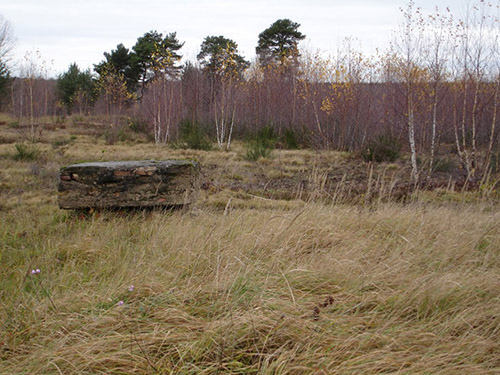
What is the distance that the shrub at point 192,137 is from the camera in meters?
11.3

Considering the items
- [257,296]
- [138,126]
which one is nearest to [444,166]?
[257,296]

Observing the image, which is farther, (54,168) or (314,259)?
(54,168)

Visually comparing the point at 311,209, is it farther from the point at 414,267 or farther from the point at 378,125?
the point at 378,125

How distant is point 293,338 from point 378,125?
11.2m

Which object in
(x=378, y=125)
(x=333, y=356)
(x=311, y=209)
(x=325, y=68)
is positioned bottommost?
(x=333, y=356)

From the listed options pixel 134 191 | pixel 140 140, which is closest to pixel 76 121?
→ pixel 140 140

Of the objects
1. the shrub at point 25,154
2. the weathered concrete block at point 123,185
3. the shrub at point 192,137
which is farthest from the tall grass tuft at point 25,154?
the weathered concrete block at point 123,185

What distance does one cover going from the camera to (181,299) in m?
2.29

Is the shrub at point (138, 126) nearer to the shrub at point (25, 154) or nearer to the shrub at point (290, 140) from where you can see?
the shrub at point (290, 140)

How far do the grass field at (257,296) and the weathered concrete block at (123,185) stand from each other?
270 mm

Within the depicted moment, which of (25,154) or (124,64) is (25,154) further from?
(124,64)

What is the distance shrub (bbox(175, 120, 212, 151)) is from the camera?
11.3 metres

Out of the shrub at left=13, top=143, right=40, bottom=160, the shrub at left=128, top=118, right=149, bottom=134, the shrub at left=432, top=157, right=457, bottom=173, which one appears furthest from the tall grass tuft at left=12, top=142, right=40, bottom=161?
the shrub at left=432, top=157, right=457, bottom=173

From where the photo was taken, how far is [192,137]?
37.7 ft
